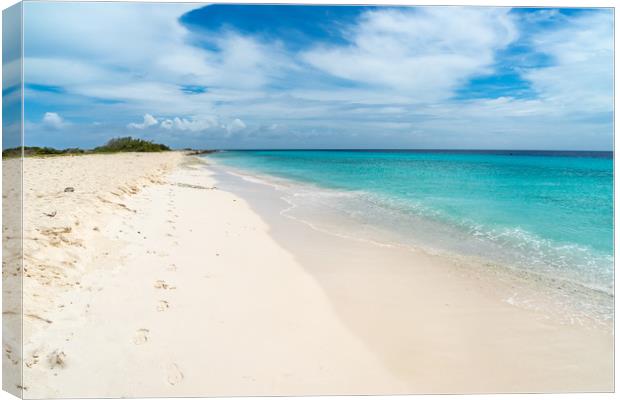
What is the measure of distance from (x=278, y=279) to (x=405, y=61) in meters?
2.28

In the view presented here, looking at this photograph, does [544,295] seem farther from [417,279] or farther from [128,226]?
[128,226]

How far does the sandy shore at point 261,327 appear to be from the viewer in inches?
107

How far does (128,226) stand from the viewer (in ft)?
17.0

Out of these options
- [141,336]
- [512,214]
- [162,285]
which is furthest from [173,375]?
[512,214]

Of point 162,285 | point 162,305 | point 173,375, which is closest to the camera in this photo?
point 173,375

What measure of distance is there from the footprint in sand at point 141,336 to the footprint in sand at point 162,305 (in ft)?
0.92

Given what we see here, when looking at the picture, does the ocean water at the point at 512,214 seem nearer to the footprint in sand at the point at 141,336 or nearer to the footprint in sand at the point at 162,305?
the footprint in sand at the point at 162,305

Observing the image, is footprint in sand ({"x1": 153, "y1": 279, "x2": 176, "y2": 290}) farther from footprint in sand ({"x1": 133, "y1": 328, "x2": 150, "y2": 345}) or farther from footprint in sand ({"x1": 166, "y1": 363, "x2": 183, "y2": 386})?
footprint in sand ({"x1": 166, "y1": 363, "x2": 183, "y2": 386})

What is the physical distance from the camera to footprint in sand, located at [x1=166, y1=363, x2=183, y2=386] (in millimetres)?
2658

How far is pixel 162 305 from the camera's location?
3.29 m

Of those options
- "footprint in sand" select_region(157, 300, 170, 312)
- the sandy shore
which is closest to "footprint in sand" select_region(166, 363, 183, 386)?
the sandy shore

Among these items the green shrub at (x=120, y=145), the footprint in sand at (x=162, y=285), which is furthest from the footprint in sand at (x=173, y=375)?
the green shrub at (x=120, y=145)

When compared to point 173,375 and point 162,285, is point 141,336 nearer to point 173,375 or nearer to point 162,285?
point 173,375

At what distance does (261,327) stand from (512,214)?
6.14m
